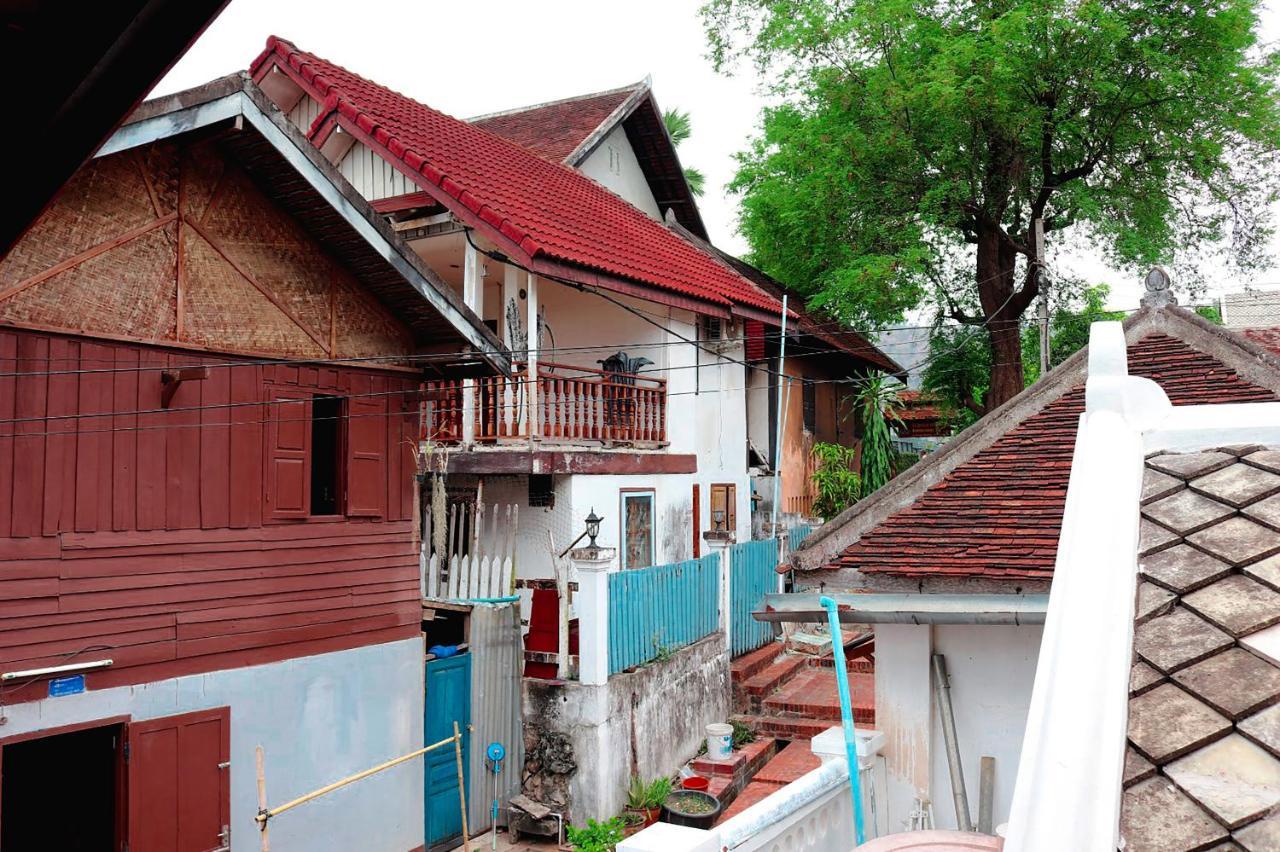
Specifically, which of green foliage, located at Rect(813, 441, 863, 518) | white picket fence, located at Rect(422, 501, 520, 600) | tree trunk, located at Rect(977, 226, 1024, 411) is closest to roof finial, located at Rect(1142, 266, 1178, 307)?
white picket fence, located at Rect(422, 501, 520, 600)

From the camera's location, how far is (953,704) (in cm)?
575

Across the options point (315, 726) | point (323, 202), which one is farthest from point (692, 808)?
point (323, 202)

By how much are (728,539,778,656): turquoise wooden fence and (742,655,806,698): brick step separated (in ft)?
1.40

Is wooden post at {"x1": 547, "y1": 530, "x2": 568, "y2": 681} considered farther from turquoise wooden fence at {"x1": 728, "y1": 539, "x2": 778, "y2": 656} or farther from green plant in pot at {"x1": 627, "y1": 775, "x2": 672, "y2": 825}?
turquoise wooden fence at {"x1": 728, "y1": 539, "x2": 778, "y2": 656}

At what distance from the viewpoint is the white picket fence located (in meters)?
11.2

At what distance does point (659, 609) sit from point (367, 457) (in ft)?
13.6

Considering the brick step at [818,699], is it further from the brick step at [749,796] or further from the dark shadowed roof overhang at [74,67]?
the dark shadowed roof overhang at [74,67]

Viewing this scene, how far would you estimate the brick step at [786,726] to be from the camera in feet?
38.6

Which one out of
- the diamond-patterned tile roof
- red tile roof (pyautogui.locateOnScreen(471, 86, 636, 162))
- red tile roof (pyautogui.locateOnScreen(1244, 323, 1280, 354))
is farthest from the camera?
red tile roof (pyautogui.locateOnScreen(471, 86, 636, 162))

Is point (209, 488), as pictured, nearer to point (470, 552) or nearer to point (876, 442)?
point (470, 552)

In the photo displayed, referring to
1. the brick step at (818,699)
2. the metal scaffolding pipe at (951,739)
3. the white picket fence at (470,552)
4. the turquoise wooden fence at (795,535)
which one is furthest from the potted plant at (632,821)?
the turquoise wooden fence at (795,535)

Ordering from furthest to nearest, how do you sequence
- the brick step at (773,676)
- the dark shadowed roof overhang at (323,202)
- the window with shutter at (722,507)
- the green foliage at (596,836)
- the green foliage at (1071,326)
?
the green foliage at (1071,326) → the window with shutter at (722,507) → the brick step at (773,676) → the green foliage at (596,836) → the dark shadowed roof overhang at (323,202)

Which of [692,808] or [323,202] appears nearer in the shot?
[323,202]

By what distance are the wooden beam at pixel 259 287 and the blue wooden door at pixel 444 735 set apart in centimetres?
336
